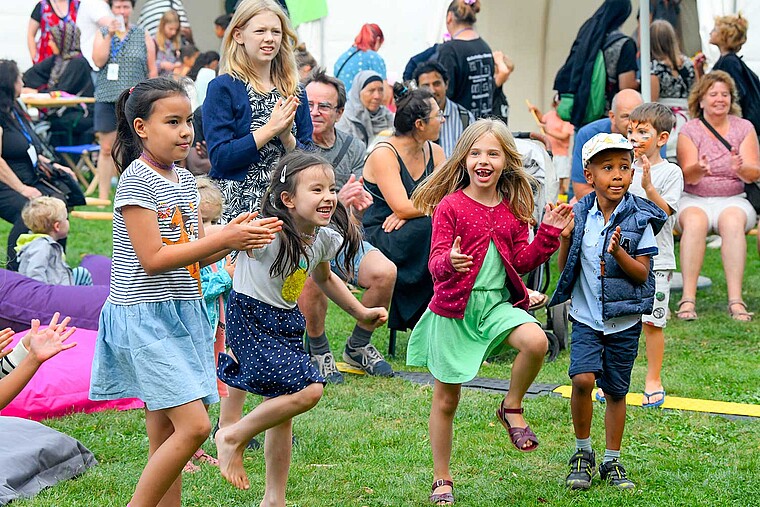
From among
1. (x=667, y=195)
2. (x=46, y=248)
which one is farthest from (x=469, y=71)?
(x=46, y=248)

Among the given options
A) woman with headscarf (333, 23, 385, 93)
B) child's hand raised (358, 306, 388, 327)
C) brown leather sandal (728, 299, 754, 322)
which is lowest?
brown leather sandal (728, 299, 754, 322)

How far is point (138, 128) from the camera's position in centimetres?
365

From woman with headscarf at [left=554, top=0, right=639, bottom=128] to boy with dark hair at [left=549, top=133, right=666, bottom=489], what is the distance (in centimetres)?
490

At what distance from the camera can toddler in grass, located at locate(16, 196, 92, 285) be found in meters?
7.13

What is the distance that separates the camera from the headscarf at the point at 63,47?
13602 millimetres

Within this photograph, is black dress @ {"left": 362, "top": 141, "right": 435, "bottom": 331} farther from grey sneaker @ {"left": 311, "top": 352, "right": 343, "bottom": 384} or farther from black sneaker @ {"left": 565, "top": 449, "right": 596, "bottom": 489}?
black sneaker @ {"left": 565, "top": 449, "right": 596, "bottom": 489}

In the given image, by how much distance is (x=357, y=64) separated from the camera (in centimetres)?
1034

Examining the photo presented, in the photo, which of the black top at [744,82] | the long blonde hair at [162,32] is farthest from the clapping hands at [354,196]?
the long blonde hair at [162,32]

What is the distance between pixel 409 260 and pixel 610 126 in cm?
205

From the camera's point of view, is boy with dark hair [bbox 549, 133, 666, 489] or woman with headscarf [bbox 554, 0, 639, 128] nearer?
boy with dark hair [bbox 549, 133, 666, 489]

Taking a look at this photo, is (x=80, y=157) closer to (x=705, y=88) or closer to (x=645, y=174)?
(x=705, y=88)

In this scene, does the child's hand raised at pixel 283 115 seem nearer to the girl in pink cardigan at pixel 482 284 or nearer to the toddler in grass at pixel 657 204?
the girl in pink cardigan at pixel 482 284

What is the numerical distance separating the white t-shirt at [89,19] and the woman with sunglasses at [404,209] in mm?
6750

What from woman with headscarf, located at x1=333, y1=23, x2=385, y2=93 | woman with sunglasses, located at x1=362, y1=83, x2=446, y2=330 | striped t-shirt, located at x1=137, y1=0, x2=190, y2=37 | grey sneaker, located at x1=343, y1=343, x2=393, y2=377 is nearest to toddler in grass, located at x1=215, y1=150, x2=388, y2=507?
grey sneaker, located at x1=343, y1=343, x2=393, y2=377
